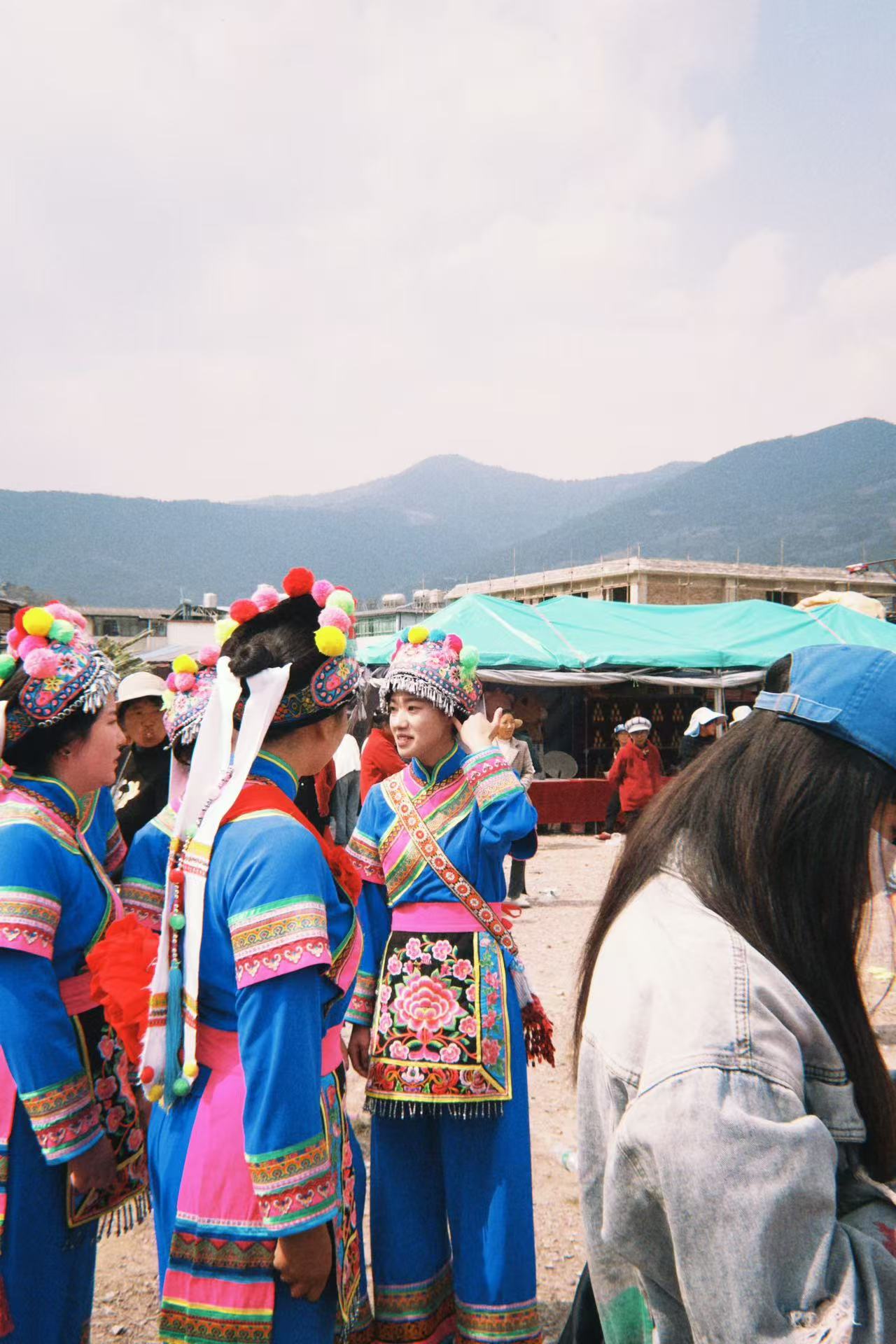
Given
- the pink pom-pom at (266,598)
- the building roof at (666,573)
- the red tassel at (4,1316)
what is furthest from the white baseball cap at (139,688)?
the building roof at (666,573)

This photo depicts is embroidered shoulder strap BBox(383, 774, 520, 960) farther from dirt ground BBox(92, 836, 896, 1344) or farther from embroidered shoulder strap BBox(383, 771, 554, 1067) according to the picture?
dirt ground BBox(92, 836, 896, 1344)

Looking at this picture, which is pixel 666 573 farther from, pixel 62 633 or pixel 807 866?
pixel 807 866

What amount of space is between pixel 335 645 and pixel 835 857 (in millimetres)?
1157

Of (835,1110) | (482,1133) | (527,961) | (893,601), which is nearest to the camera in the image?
(835,1110)

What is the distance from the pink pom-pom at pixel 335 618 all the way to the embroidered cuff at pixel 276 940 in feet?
2.14

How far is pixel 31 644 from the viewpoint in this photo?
2500 millimetres

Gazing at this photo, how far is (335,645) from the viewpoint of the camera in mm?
1997

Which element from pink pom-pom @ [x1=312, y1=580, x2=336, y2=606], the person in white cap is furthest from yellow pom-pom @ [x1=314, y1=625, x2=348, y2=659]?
the person in white cap

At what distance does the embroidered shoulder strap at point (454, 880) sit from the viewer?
2770mm

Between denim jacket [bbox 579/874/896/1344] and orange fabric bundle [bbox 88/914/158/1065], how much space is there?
111 centimetres

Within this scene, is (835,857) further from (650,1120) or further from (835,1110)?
(650,1120)

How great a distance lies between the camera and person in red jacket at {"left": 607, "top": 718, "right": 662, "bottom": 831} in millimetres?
10391

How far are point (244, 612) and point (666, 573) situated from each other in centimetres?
3311

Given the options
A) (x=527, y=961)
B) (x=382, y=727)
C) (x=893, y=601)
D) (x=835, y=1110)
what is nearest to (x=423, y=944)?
(x=835, y=1110)
